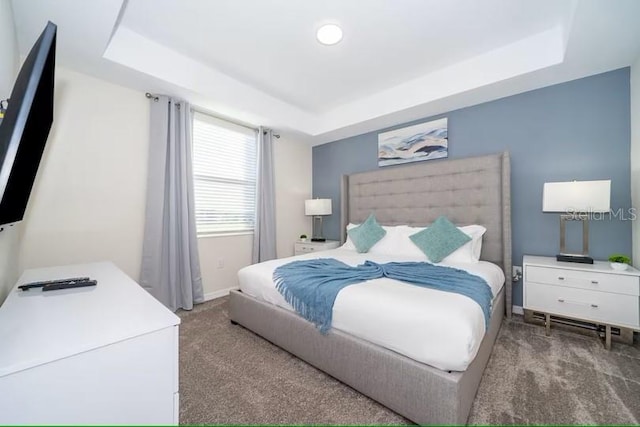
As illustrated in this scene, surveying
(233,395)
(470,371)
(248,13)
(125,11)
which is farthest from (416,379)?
(125,11)

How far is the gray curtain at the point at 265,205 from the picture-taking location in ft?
12.5

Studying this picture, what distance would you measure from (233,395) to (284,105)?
11.5ft

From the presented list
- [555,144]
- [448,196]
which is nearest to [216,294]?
[448,196]

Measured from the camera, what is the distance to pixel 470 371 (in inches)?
51.9

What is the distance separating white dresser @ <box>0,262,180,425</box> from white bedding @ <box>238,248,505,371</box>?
1.00 metres

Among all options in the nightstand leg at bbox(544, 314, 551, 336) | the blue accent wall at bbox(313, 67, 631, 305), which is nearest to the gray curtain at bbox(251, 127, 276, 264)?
the blue accent wall at bbox(313, 67, 631, 305)

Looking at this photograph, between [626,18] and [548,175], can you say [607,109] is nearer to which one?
[548,175]

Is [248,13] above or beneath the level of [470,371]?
above

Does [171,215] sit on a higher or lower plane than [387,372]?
higher

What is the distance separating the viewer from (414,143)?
11.5 feet

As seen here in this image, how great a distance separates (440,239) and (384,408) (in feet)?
6.02

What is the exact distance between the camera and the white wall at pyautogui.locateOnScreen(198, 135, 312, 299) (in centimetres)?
339

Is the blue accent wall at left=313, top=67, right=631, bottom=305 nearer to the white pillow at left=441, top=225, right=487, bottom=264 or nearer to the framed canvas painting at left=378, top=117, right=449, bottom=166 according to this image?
the framed canvas painting at left=378, top=117, right=449, bottom=166

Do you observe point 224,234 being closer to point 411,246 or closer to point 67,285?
point 67,285
